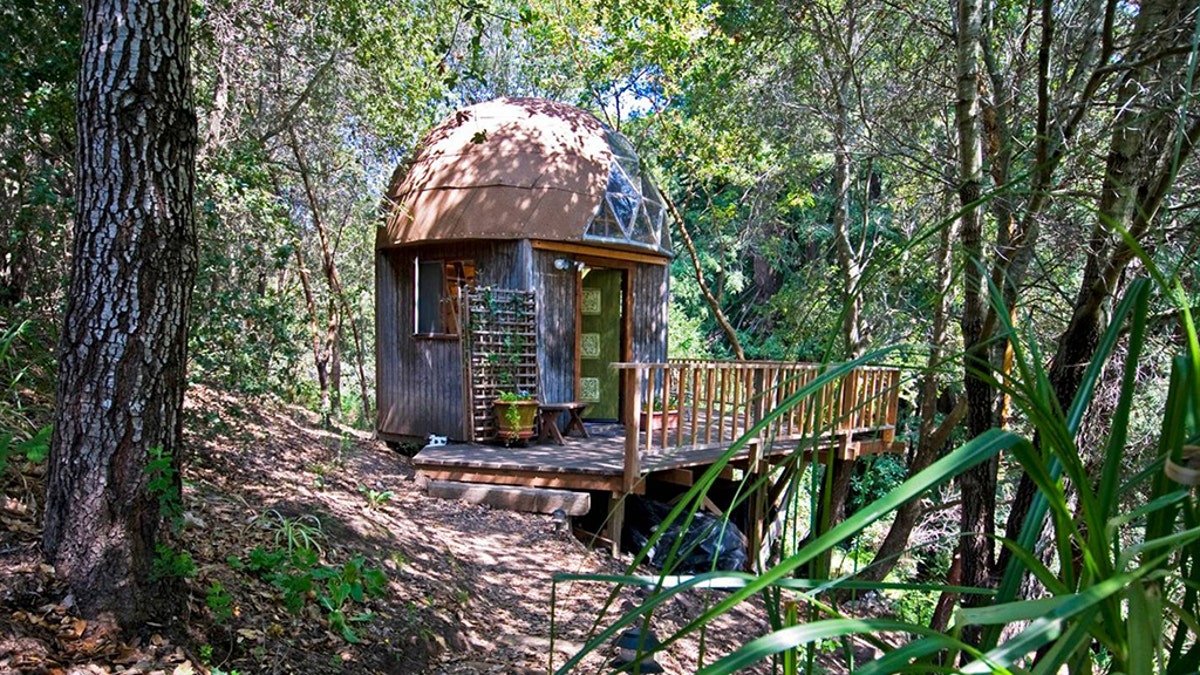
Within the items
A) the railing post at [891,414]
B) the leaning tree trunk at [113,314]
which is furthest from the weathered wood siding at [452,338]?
the leaning tree trunk at [113,314]

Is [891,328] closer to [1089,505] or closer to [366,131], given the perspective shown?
[366,131]

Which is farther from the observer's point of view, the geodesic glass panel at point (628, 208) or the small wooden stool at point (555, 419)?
the geodesic glass panel at point (628, 208)

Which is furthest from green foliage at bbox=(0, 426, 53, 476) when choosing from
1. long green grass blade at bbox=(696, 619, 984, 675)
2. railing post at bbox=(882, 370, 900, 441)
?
railing post at bbox=(882, 370, 900, 441)

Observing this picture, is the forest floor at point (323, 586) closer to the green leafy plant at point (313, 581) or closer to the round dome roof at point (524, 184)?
the green leafy plant at point (313, 581)

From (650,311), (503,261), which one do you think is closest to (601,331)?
(650,311)

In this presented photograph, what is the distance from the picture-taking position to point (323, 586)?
3.54 meters

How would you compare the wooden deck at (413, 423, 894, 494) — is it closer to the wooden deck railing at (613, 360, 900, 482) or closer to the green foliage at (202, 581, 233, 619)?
the wooden deck railing at (613, 360, 900, 482)

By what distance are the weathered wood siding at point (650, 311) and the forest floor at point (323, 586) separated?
394cm

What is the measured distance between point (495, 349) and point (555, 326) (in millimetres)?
1157

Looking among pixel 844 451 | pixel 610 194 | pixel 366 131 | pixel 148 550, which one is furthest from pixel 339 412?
pixel 148 550

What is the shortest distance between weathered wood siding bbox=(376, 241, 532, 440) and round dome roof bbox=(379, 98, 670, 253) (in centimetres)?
27

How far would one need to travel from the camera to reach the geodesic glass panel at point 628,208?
31.1 ft

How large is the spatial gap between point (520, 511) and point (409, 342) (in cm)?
355

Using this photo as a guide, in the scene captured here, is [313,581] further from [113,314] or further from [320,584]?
[113,314]
